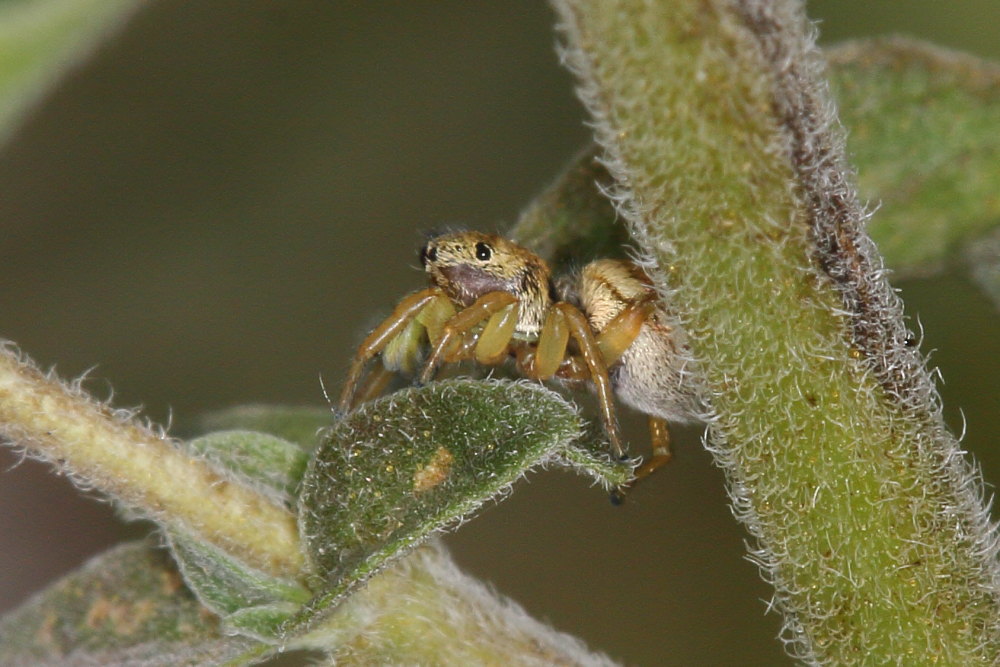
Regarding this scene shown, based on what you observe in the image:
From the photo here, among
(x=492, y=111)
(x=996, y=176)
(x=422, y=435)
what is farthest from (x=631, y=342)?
(x=492, y=111)

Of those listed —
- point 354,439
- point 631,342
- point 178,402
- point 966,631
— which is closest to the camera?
point 966,631

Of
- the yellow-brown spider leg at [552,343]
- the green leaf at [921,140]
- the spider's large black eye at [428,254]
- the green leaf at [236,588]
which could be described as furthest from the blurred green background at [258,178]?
the green leaf at [236,588]

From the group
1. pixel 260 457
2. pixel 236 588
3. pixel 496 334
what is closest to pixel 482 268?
pixel 496 334

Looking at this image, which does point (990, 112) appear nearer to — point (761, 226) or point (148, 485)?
point (761, 226)

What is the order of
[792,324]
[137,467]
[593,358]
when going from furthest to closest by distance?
1. [593,358]
2. [137,467]
3. [792,324]

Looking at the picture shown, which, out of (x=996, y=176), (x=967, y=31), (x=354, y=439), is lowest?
(x=967, y=31)

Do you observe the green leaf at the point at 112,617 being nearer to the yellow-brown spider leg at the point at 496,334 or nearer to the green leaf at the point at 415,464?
the green leaf at the point at 415,464

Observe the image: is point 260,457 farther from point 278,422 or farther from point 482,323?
point 482,323

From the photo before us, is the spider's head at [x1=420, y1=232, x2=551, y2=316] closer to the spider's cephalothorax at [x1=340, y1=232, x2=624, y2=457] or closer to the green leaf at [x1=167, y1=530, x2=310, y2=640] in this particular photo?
the spider's cephalothorax at [x1=340, y1=232, x2=624, y2=457]
